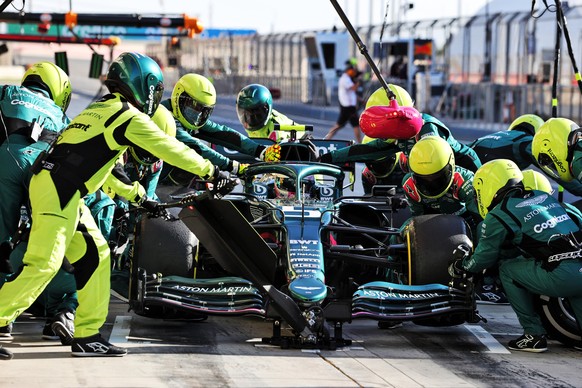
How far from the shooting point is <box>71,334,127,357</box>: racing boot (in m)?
8.52

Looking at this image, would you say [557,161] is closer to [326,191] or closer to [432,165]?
[432,165]

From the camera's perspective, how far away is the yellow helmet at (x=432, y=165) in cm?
1061

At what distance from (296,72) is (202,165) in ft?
119

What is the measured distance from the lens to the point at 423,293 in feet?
30.6

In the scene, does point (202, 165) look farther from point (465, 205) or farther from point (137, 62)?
point (465, 205)

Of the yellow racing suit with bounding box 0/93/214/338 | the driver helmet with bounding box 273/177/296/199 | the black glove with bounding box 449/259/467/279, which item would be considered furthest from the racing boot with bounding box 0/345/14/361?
the black glove with bounding box 449/259/467/279

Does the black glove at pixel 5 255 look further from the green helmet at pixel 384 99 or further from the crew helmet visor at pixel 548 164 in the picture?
the green helmet at pixel 384 99

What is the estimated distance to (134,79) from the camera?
8.77 m

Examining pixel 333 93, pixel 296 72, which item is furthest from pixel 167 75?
pixel 333 93

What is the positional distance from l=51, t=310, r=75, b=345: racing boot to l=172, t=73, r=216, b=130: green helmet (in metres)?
3.88

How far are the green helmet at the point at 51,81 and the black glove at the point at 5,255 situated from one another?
1922mm

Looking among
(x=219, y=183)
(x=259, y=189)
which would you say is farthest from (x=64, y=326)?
(x=259, y=189)

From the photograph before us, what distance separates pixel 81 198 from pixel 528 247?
3.22m

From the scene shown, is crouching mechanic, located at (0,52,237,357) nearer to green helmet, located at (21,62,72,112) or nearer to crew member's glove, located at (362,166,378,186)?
green helmet, located at (21,62,72,112)
